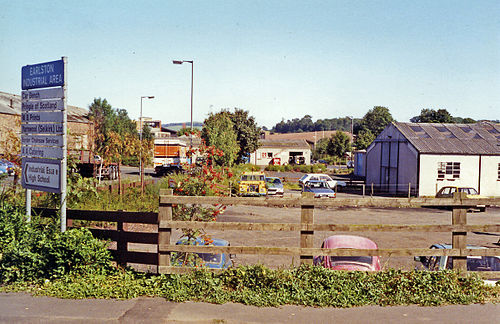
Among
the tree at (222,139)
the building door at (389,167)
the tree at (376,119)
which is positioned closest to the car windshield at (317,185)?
the tree at (222,139)

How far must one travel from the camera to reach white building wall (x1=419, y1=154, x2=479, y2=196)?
37500 mm

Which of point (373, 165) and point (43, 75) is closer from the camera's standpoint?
point (43, 75)

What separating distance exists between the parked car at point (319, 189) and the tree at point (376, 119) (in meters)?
82.3

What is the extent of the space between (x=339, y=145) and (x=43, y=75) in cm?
7461

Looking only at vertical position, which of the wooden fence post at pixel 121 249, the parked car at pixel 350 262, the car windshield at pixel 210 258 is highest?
the wooden fence post at pixel 121 249

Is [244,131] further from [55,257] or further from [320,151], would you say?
[55,257]

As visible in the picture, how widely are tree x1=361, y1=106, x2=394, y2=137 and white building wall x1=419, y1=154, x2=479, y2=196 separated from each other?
2859 inches

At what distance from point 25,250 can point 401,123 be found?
39331mm

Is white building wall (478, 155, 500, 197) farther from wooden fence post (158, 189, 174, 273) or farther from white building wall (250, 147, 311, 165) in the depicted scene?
white building wall (250, 147, 311, 165)

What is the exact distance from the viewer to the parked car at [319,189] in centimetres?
2927

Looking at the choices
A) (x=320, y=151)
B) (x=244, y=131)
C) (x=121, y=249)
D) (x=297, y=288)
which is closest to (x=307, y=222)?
(x=297, y=288)

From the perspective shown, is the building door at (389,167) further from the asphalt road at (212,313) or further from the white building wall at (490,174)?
the asphalt road at (212,313)

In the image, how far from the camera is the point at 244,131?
64.0 meters

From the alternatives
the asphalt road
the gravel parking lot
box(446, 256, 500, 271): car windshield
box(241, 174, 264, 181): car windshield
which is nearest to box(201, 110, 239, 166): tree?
box(241, 174, 264, 181): car windshield
